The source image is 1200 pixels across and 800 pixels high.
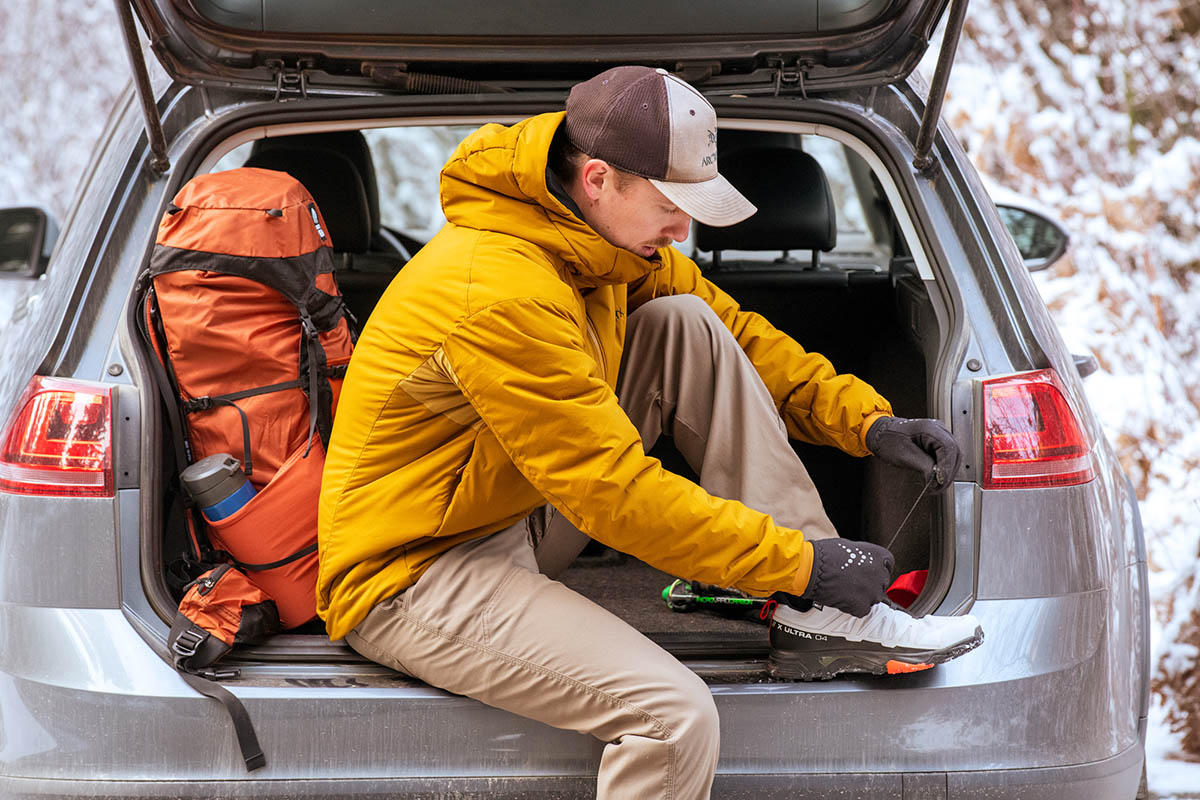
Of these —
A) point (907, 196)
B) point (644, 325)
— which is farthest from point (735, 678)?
point (907, 196)

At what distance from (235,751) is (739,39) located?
5.16ft

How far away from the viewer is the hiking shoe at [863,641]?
188cm

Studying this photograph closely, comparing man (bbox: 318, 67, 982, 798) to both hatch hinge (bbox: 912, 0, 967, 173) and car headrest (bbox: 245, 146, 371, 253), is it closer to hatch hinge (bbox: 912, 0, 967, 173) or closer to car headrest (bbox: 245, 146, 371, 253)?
hatch hinge (bbox: 912, 0, 967, 173)

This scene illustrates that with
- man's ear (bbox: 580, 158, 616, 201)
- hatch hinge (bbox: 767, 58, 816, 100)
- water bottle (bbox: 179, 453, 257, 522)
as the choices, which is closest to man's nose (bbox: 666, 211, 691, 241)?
man's ear (bbox: 580, 158, 616, 201)

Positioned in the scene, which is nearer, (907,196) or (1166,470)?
(907,196)

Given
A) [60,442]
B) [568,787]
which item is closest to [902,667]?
[568,787]

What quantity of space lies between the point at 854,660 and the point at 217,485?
1081mm

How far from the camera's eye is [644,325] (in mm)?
2367

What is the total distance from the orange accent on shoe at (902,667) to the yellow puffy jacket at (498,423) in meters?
0.20

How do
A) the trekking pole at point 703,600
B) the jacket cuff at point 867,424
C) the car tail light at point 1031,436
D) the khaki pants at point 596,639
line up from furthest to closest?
the trekking pole at point 703,600 → the jacket cuff at point 867,424 → the car tail light at point 1031,436 → the khaki pants at point 596,639

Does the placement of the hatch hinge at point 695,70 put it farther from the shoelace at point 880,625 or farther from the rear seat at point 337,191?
the shoelace at point 880,625

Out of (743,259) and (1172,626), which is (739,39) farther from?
(1172,626)

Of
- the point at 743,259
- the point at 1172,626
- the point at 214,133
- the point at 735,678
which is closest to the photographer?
the point at 735,678

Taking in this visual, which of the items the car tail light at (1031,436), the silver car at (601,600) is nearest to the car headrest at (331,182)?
the silver car at (601,600)
